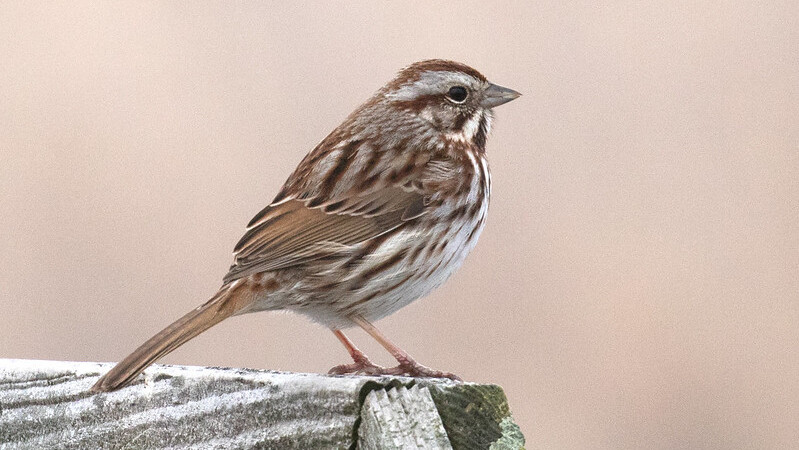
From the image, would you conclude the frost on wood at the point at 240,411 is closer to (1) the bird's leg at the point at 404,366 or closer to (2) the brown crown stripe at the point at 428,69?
(1) the bird's leg at the point at 404,366

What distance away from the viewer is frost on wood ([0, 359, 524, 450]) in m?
2.15

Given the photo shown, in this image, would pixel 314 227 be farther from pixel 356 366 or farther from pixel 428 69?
pixel 428 69

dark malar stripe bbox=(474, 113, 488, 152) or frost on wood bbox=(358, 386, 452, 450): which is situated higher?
dark malar stripe bbox=(474, 113, 488, 152)

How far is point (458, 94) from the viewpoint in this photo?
4.36 meters

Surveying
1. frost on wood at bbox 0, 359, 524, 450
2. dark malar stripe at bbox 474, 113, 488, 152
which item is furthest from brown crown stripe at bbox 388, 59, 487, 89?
frost on wood at bbox 0, 359, 524, 450

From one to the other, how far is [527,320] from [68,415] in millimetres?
2677

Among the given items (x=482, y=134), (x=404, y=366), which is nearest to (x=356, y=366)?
(x=404, y=366)

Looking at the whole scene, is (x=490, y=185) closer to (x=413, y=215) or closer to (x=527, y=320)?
(x=413, y=215)

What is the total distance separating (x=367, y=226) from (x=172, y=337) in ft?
3.56

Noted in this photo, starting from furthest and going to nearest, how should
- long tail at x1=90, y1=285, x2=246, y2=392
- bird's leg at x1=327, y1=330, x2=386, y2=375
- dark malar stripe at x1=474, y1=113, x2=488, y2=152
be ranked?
dark malar stripe at x1=474, y1=113, x2=488, y2=152, bird's leg at x1=327, y1=330, x2=386, y2=375, long tail at x1=90, y1=285, x2=246, y2=392

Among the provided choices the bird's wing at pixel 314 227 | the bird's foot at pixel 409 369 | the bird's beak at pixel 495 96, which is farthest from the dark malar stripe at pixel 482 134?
the bird's foot at pixel 409 369

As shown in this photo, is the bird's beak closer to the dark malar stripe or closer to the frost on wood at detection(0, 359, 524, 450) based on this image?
the dark malar stripe

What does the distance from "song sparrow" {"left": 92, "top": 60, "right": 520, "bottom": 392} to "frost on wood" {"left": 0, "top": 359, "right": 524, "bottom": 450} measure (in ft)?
3.25

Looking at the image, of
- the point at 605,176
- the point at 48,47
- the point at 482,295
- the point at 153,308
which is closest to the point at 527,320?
the point at 482,295
